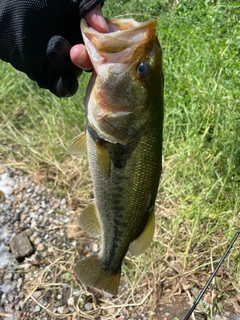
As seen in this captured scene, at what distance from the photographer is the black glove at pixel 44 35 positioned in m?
2.04

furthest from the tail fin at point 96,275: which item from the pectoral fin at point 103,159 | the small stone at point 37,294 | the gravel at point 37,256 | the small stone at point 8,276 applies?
the small stone at point 8,276

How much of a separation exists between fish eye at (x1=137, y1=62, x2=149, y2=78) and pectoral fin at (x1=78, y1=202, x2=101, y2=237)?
2.94ft

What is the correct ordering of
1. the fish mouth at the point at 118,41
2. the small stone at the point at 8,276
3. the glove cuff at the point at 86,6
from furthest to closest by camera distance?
the small stone at the point at 8,276, the glove cuff at the point at 86,6, the fish mouth at the point at 118,41

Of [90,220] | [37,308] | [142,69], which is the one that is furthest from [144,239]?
[37,308]

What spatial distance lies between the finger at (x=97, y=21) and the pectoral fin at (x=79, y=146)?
2.02 feet

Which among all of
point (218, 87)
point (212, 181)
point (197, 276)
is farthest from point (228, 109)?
point (197, 276)

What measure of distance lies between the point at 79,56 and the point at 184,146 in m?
2.41

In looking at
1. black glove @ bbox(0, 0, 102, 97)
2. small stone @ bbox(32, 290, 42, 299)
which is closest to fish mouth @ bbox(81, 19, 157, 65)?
black glove @ bbox(0, 0, 102, 97)

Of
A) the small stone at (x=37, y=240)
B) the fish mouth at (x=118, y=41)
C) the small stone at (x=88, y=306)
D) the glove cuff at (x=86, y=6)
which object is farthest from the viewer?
the small stone at (x=37, y=240)

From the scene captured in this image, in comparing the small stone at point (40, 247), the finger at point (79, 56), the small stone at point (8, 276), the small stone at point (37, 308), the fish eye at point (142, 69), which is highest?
the finger at point (79, 56)

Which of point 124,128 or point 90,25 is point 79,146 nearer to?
point 124,128

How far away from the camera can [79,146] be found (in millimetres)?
2336

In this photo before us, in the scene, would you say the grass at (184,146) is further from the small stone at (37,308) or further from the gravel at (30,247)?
the small stone at (37,308)

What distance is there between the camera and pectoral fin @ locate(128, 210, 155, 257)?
2.32m
